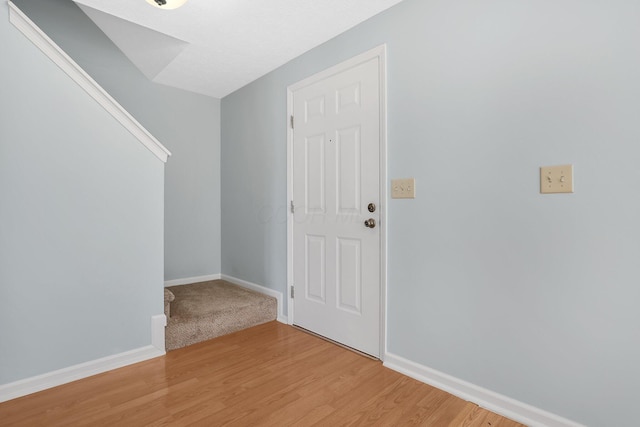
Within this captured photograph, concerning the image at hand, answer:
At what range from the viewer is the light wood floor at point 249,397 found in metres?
1.54

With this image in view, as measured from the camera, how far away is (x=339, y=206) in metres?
2.38

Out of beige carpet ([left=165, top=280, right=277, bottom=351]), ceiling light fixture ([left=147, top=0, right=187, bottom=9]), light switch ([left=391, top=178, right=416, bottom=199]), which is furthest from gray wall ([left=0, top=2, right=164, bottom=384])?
light switch ([left=391, top=178, right=416, bottom=199])

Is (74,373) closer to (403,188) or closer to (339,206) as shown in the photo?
(339,206)

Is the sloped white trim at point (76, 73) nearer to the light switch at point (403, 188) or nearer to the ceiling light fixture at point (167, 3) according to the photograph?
the ceiling light fixture at point (167, 3)

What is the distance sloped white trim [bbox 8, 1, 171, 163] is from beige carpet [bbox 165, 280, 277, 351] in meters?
1.23

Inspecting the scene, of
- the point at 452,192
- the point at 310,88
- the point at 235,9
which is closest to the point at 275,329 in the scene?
the point at 452,192

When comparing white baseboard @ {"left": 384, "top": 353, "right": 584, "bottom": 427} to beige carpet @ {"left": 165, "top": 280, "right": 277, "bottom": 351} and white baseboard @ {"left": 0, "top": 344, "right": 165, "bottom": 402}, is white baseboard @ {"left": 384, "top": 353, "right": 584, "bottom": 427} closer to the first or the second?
beige carpet @ {"left": 165, "top": 280, "right": 277, "bottom": 351}

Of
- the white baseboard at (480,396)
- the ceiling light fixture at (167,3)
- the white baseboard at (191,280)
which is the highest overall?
the ceiling light fixture at (167,3)

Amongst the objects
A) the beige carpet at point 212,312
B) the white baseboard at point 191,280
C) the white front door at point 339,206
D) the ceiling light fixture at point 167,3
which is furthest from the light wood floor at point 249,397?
the ceiling light fixture at point 167,3

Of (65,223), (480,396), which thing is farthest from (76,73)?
(480,396)

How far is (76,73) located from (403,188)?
2060 millimetres

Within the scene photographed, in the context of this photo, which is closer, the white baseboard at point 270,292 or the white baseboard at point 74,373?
the white baseboard at point 74,373

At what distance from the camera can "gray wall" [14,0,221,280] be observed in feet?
9.46

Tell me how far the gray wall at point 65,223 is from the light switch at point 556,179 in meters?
2.27
